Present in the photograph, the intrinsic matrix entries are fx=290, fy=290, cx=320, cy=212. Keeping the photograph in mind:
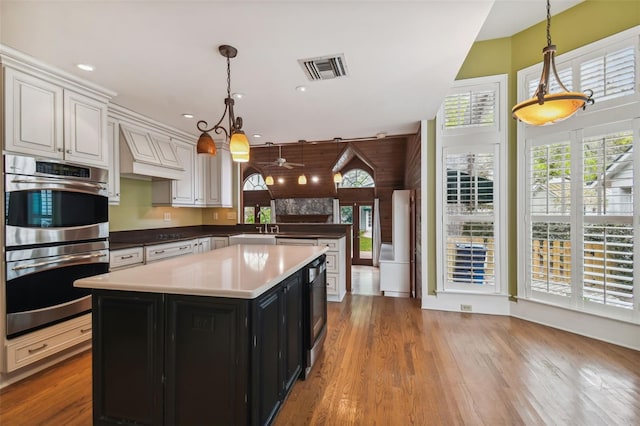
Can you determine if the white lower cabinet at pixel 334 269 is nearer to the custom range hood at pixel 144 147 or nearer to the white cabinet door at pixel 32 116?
the custom range hood at pixel 144 147

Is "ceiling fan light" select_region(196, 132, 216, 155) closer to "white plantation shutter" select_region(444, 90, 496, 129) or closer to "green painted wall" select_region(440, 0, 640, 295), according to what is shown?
"green painted wall" select_region(440, 0, 640, 295)

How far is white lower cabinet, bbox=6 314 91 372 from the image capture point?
218cm

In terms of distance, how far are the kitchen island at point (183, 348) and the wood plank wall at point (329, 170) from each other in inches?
198

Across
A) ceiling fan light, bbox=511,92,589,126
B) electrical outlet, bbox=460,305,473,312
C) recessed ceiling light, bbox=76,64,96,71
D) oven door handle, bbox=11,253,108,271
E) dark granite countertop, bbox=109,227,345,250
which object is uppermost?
recessed ceiling light, bbox=76,64,96,71

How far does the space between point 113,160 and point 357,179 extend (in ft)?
20.9

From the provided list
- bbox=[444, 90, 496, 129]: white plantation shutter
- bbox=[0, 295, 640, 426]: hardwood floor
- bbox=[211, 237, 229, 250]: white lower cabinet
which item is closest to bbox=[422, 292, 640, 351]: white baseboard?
bbox=[0, 295, 640, 426]: hardwood floor

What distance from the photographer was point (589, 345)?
9.21 feet

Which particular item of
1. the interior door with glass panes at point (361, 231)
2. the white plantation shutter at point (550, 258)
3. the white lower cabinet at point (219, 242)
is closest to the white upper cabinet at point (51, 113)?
the white lower cabinet at point (219, 242)

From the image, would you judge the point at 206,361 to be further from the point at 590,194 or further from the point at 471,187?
the point at 590,194

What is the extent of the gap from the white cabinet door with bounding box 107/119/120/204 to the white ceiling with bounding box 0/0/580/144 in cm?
30

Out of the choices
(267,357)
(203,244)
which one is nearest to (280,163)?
(203,244)

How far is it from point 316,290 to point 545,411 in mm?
1746

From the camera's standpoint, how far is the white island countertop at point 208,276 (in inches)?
57.0

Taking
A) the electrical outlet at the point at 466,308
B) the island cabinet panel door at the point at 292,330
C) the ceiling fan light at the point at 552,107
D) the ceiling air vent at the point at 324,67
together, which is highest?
the ceiling air vent at the point at 324,67
